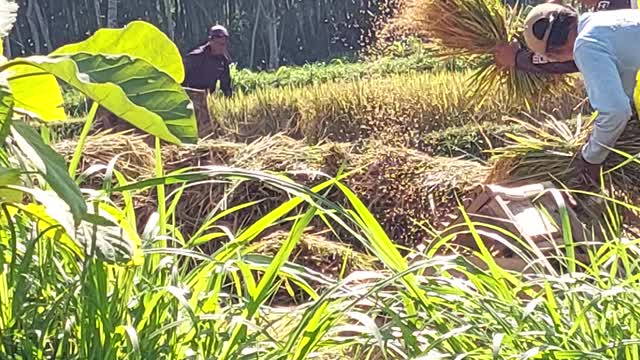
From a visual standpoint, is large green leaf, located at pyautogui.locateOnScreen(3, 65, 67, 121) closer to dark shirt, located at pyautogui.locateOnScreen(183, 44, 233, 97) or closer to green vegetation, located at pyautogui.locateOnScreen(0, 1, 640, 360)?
green vegetation, located at pyautogui.locateOnScreen(0, 1, 640, 360)

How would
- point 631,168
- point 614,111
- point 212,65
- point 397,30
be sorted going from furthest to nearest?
point 212,65, point 397,30, point 631,168, point 614,111

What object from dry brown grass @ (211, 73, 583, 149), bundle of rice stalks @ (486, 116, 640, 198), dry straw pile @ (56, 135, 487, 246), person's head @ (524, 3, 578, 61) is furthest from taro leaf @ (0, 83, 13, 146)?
dry brown grass @ (211, 73, 583, 149)

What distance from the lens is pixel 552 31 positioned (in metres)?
4.02

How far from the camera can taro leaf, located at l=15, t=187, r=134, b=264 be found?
124 centimetres

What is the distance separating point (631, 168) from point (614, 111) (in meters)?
0.40

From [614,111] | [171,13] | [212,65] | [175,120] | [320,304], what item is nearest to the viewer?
[175,120]

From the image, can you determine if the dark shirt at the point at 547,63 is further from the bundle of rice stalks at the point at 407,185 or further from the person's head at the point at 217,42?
the person's head at the point at 217,42

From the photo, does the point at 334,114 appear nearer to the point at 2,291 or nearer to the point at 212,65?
the point at 212,65

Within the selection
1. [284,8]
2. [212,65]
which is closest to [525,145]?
[212,65]

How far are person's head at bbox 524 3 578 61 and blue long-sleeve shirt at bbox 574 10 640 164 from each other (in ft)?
1.32

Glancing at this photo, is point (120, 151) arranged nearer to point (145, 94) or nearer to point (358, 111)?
point (145, 94)

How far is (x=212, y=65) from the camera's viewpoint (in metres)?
9.55

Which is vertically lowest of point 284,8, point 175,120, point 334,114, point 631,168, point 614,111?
point 284,8

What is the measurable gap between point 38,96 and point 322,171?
138 inches
